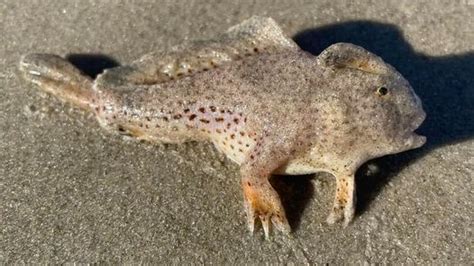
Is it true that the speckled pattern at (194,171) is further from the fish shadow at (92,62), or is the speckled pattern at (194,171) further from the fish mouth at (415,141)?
the fish mouth at (415,141)

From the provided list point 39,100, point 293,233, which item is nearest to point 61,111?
point 39,100

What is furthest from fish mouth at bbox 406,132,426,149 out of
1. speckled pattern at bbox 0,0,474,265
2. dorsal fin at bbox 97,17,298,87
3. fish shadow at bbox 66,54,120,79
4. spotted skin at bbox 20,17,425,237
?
fish shadow at bbox 66,54,120,79

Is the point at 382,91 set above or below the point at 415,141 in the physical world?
above

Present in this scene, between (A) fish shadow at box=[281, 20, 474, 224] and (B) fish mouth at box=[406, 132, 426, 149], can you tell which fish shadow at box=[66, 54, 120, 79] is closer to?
(A) fish shadow at box=[281, 20, 474, 224]

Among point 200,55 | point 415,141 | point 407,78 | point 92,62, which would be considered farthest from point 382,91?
point 92,62

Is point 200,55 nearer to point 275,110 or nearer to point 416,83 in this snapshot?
point 275,110

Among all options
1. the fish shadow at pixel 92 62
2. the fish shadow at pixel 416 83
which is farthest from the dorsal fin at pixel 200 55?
the fish shadow at pixel 416 83

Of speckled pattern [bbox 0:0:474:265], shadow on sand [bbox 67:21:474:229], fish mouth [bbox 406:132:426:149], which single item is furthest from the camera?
shadow on sand [bbox 67:21:474:229]
